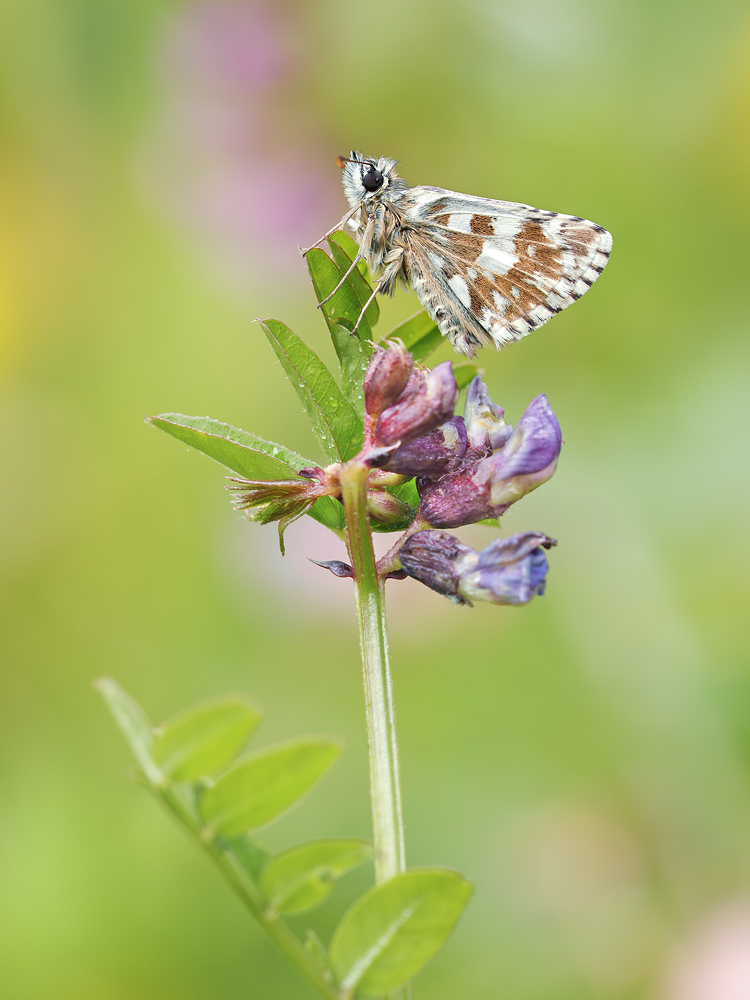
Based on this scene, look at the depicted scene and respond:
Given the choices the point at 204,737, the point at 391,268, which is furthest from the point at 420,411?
the point at 391,268

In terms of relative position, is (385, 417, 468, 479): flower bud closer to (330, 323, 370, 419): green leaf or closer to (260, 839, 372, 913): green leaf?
(330, 323, 370, 419): green leaf

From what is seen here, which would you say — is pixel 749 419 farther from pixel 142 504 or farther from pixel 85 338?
pixel 85 338

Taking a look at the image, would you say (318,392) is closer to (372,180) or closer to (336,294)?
(336,294)

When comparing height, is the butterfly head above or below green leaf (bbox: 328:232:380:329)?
above

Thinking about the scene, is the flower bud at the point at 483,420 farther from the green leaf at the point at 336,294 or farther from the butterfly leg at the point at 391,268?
the butterfly leg at the point at 391,268

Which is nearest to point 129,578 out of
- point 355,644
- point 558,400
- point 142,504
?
point 142,504

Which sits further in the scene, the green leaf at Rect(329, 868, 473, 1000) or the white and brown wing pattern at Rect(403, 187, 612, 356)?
the white and brown wing pattern at Rect(403, 187, 612, 356)

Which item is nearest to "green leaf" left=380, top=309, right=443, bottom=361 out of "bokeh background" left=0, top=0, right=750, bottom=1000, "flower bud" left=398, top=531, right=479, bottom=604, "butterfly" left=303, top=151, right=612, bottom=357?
"butterfly" left=303, top=151, right=612, bottom=357

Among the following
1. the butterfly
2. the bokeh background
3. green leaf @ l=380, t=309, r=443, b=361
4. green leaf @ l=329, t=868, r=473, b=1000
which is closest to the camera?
green leaf @ l=329, t=868, r=473, b=1000
